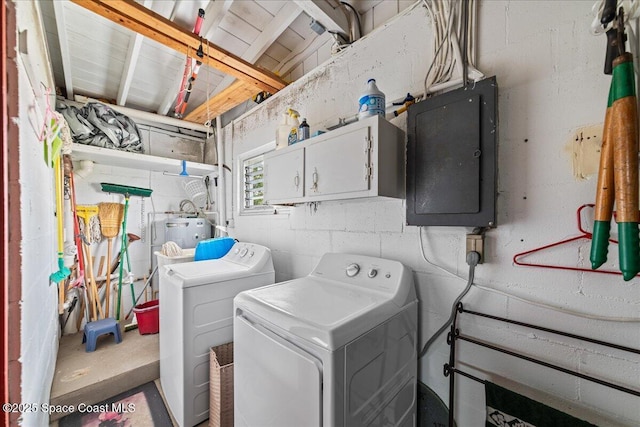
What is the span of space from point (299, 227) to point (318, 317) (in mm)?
1095

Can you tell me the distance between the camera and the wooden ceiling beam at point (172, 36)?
4.39 feet

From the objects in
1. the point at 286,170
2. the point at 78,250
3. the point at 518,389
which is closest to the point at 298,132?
the point at 286,170

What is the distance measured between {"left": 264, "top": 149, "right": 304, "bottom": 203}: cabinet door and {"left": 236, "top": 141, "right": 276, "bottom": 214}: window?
69 centimetres

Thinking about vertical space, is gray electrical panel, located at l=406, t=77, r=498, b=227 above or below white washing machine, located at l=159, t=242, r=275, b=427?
above

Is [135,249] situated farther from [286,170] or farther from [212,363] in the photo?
[286,170]

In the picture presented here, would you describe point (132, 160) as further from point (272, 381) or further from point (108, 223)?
point (272, 381)

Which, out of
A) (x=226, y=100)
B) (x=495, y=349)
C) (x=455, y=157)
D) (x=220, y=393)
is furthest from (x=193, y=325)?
(x=226, y=100)

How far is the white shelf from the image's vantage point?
88.9 inches

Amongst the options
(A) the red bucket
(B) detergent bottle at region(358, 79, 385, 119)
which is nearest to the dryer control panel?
(B) detergent bottle at region(358, 79, 385, 119)

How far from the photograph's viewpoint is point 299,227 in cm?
197

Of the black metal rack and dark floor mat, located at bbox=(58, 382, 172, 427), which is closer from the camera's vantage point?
the black metal rack

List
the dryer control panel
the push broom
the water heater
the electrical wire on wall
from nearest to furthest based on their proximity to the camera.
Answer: the push broom, the electrical wire on wall, the dryer control panel, the water heater

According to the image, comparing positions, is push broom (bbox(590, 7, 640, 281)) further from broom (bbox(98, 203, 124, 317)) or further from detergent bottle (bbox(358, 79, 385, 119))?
broom (bbox(98, 203, 124, 317))

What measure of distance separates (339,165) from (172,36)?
4.62ft
